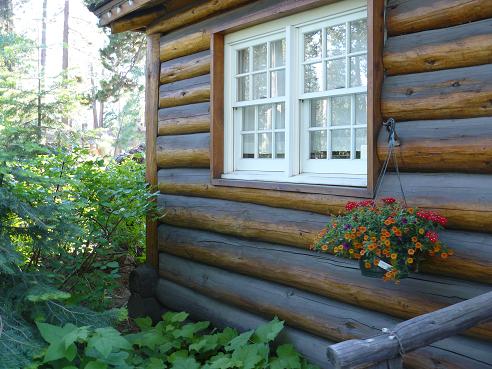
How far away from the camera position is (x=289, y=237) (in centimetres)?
451

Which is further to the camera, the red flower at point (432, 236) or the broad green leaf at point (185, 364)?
the broad green leaf at point (185, 364)

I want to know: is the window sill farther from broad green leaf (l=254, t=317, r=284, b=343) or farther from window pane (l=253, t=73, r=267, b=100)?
broad green leaf (l=254, t=317, r=284, b=343)

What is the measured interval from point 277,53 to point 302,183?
50.2 inches

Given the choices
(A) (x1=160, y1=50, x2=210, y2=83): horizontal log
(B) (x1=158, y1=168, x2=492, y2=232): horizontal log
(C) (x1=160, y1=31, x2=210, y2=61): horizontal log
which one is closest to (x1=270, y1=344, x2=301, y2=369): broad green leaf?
(B) (x1=158, y1=168, x2=492, y2=232): horizontal log

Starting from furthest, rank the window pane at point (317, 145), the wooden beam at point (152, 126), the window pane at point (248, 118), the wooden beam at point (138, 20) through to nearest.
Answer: the wooden beam at point (152, 126), the wooden beam at point (138, 20), the window pane at point (248, 118), the window pane at point (317, 145)

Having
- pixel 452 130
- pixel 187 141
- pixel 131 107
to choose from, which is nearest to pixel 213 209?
pixel 187 141

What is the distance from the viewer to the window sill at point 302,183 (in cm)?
398

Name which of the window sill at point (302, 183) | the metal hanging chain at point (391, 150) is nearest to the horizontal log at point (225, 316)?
the window sill at point (302, 183)

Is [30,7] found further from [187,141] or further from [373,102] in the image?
[373,102]

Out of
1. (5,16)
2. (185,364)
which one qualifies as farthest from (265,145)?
(5,16)

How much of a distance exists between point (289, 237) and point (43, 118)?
9.03 metres

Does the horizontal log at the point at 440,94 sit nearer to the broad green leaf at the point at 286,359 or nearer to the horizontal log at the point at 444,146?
the horizontal log at the point at 444,146

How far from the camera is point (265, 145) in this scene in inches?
201

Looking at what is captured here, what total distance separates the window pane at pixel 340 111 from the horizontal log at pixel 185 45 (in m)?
1.78
